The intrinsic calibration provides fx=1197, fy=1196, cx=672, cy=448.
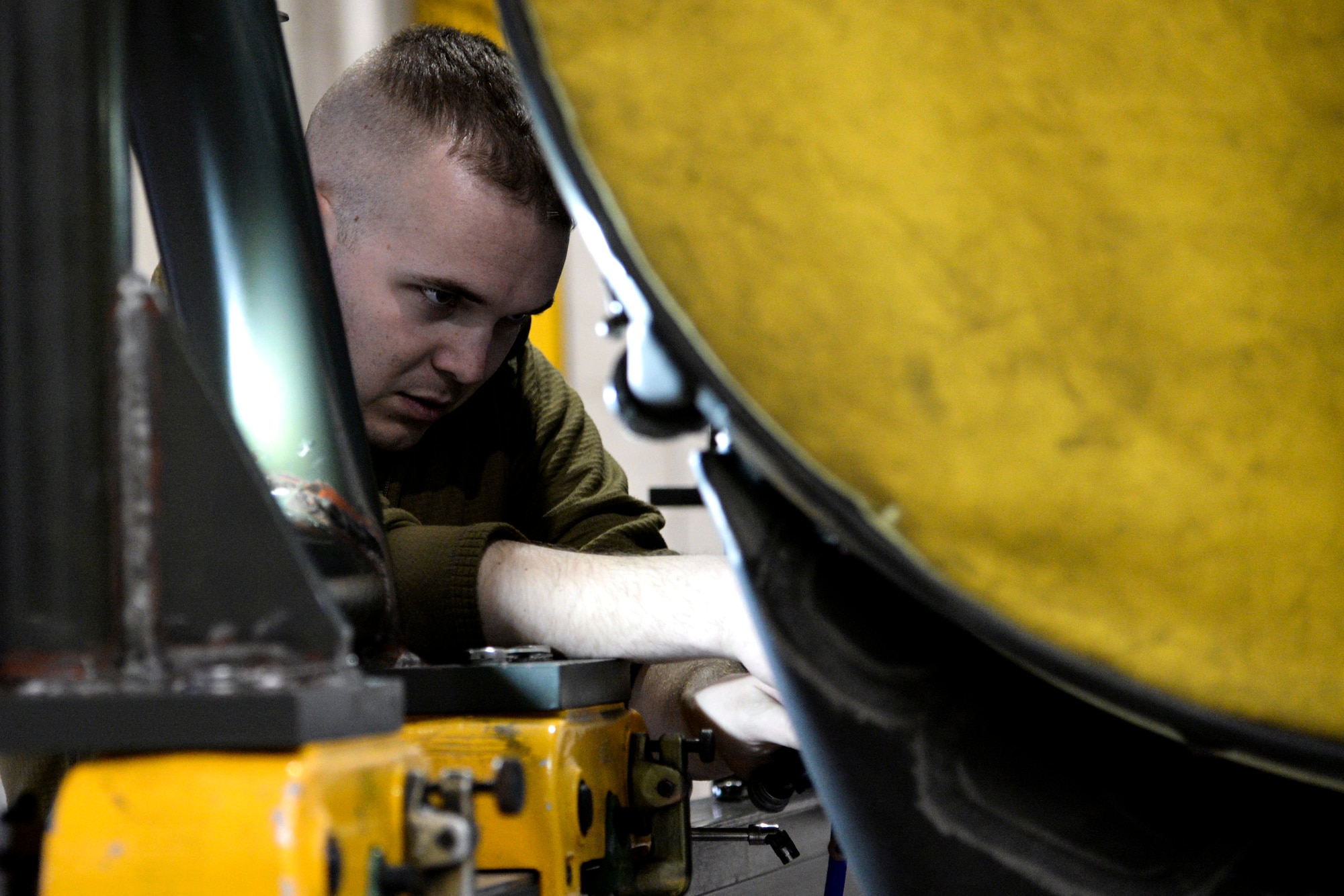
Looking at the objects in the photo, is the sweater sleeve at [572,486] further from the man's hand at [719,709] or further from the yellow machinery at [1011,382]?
the yellow machinery at [1011,382]

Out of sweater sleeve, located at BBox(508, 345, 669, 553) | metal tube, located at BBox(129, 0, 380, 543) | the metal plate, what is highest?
metal tube, located at BBox(129, 0, 380, 543)

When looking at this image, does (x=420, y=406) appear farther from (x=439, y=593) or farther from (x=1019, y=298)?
(x=1019, y=298)

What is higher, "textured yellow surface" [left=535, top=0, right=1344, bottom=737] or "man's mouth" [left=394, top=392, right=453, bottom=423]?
"textured yellow surface" [left=535, top=0, right=1344, bottom=737]

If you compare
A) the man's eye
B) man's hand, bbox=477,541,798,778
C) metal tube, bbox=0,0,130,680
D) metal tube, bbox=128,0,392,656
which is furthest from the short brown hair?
metal tube, bbox=0,0,130,680

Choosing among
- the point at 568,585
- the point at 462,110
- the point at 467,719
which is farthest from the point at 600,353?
the point at 467,719

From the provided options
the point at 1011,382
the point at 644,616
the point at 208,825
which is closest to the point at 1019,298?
the point at 1011,382

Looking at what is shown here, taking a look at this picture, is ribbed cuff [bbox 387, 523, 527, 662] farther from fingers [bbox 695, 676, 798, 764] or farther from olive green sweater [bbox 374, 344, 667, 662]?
olive green sweater [bbox 374, 344, 667, 662]

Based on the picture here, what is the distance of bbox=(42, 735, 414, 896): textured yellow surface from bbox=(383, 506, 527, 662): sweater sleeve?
39cm

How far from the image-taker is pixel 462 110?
4.09 ft

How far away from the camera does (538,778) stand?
556 mm

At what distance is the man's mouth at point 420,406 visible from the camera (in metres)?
1.30

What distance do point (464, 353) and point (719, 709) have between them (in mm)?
553

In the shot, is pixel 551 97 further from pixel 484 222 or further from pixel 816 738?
pixel 484 222

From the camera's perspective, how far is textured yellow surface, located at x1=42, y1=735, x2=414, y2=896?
0.34 metres
